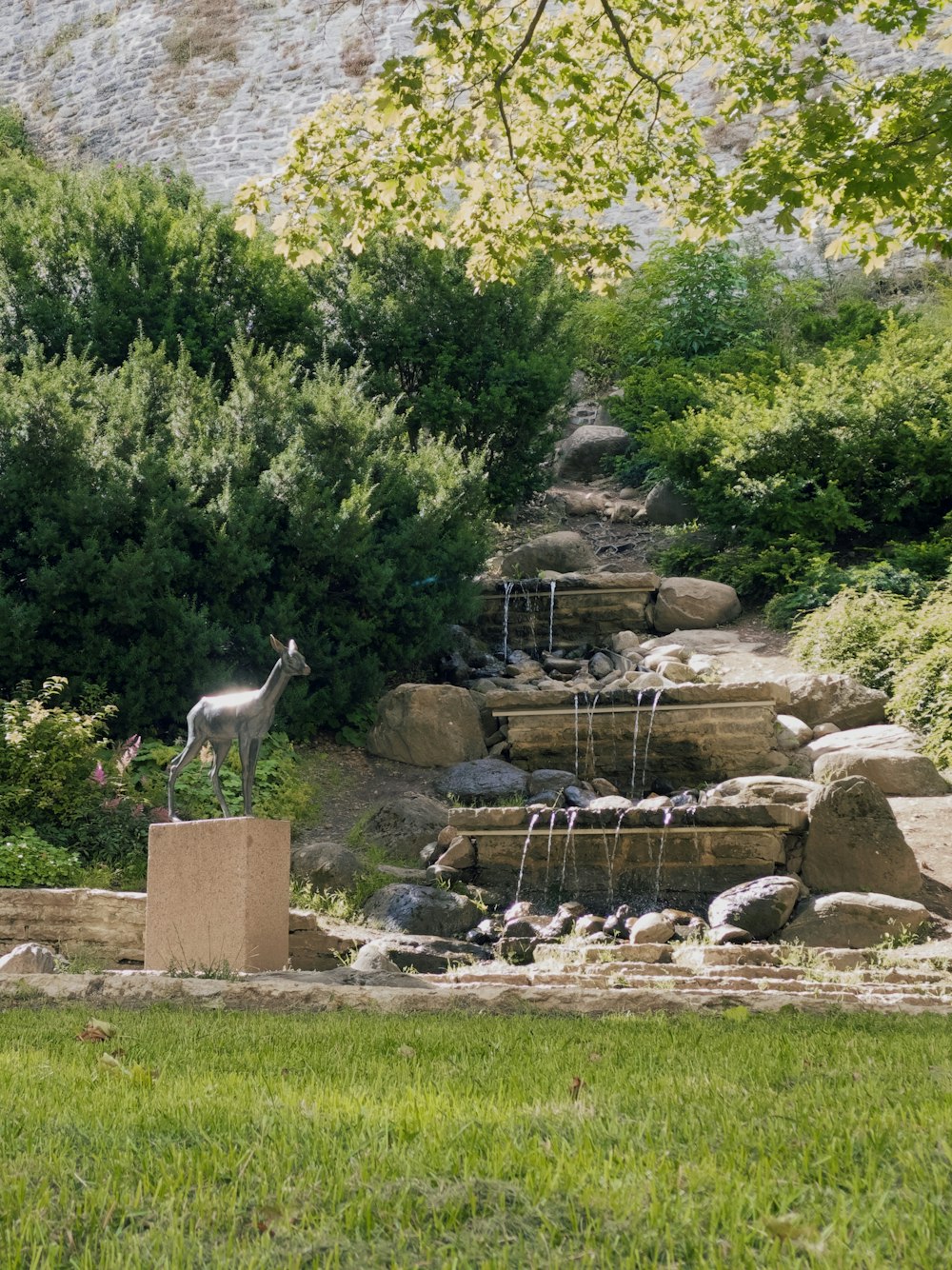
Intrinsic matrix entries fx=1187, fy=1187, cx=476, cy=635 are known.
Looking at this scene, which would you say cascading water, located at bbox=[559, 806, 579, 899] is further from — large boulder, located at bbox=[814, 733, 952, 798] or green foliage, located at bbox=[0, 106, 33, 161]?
green foliage, located at bbox=[0, 106, 33, 161]

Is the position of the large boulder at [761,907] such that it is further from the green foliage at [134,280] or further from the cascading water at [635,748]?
the green foliage at [134,280]

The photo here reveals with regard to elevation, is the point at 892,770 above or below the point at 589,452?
below

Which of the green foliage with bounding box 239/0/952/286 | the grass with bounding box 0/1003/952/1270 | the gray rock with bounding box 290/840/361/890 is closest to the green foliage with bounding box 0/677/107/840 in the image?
the gray rock with bounding box 290/840/361/890

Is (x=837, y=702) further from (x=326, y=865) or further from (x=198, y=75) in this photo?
(x=198, y=75)

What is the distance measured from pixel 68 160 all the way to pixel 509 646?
761 inches

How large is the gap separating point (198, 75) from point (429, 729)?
2193 cm

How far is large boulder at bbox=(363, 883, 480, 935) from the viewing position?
28.0ft

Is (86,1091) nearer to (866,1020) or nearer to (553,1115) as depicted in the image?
(553,1115)

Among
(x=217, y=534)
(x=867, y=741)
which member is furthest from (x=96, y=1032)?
(x=867, y=741)

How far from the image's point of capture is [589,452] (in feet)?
69.3

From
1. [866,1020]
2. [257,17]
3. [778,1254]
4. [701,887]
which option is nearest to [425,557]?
[701,887]

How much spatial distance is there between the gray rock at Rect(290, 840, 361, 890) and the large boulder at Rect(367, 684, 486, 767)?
2.69 m

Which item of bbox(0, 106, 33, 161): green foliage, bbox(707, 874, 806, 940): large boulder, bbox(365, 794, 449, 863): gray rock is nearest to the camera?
bbox(707, 874, 806, 940): large boulder

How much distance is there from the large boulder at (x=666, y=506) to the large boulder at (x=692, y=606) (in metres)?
2.84
